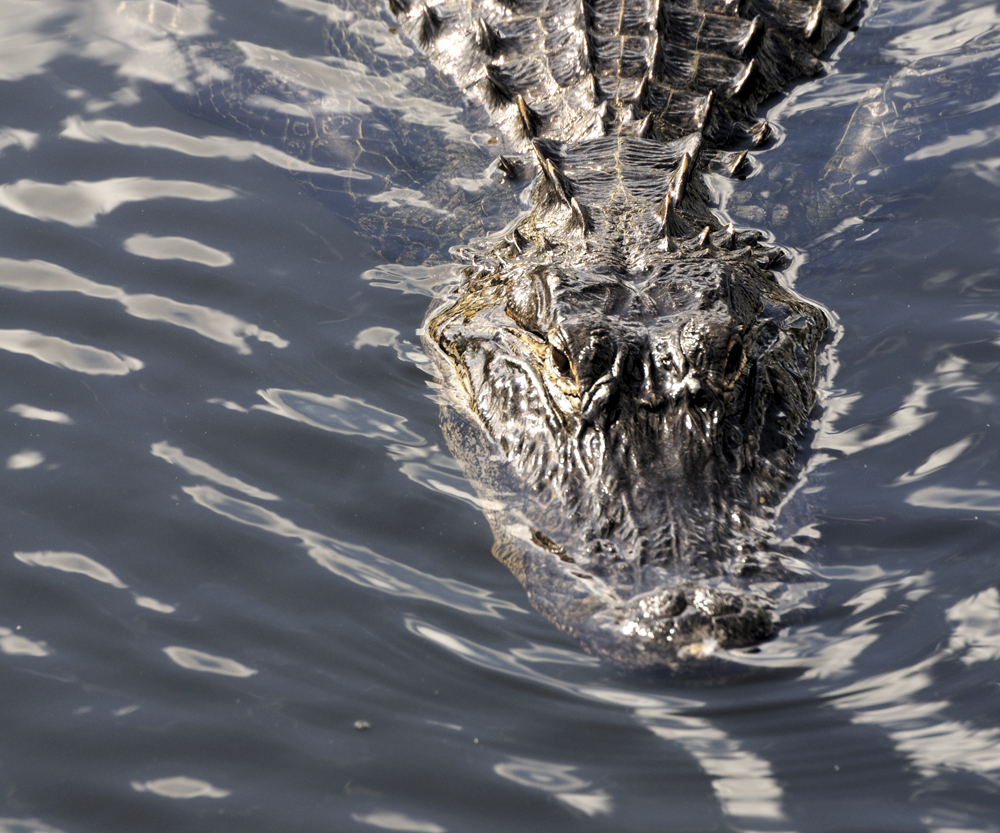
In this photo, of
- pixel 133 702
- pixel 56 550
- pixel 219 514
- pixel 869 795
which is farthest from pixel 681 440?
pixel 56 550

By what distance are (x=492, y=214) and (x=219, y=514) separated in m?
2.52

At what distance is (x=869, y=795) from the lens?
2.94 meters

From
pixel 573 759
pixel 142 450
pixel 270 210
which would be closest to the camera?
pixel 573 759

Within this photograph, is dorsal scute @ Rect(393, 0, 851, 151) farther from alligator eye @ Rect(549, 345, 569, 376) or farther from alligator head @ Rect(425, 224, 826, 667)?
alligator eye @ Rect(549, 345, 569, 376)

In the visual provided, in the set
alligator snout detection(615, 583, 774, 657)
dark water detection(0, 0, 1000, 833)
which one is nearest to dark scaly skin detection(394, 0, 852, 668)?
alligator snout detection(615, 583, 774, 657)

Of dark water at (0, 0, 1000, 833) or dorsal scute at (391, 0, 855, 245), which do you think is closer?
dark water at (0, 0, 1000, 833)

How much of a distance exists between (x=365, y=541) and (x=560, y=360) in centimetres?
105

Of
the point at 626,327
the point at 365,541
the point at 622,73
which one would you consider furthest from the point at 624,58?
the point at 365,541

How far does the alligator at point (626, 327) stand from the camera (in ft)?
11.4

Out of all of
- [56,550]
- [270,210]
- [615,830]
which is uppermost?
[270,210]

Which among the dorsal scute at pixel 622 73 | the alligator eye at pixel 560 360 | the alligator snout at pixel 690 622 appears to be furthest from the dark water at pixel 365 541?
the alligator eye at pixel 560 360

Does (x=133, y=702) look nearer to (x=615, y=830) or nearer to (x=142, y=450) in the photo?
(x=142, y=450)

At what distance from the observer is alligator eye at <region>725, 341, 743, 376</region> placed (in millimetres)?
3984

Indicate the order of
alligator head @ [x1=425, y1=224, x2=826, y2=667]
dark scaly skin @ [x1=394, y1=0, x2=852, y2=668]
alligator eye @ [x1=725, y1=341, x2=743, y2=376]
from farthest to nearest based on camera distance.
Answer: alligator eye @ [x1=725, y1=341, x2=743, y2=376]
dark scaly skin @ [x1=394, y1=0, x2=852, y2=668]
alligator head @ [x1=425, y1=224, x2=826, y2=667]
